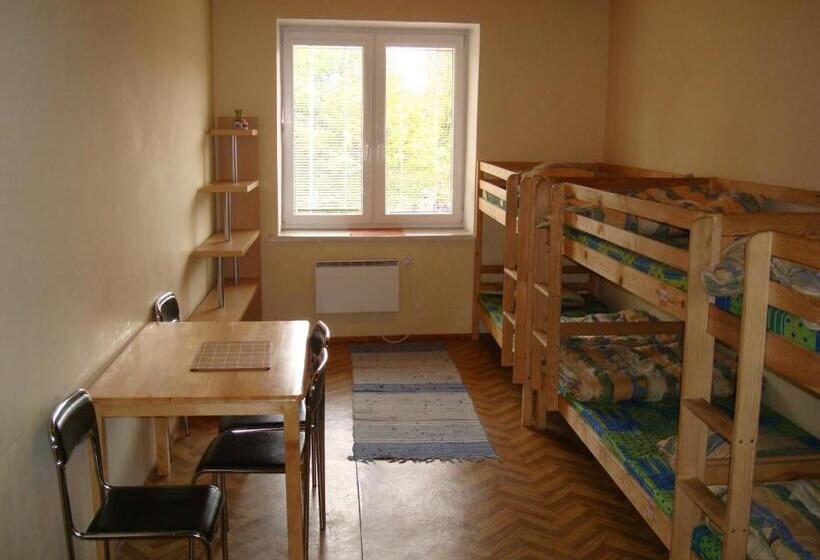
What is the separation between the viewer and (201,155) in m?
5.38

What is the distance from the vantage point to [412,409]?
16.2 ft

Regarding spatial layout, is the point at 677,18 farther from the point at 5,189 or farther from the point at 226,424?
the point at 5,189

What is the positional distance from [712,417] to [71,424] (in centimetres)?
193

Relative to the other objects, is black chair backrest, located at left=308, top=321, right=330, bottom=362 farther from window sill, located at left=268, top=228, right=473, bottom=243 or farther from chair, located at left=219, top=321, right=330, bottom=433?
window sill, located at left=268, top=228, right=473, bottom=243

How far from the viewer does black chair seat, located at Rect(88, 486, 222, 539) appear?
2500 millimetres

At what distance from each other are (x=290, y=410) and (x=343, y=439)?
170cm

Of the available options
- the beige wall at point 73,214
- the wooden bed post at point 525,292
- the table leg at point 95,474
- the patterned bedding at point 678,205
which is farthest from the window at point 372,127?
the table leg at point 95,474

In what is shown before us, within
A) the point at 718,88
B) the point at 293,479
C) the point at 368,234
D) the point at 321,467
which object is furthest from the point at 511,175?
the point at 293,479

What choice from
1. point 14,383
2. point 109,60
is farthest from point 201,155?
point 14,383

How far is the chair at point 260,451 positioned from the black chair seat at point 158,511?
286 mm

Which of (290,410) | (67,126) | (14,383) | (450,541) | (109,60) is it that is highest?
(109,60)

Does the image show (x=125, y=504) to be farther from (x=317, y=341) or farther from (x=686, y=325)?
(x=686, y=325)

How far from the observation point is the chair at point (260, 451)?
119 inches

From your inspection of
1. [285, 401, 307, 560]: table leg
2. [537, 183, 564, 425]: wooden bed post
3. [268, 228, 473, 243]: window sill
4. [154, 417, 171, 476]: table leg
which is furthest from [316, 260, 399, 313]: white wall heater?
[285, 401, 307, 560]: table leg
